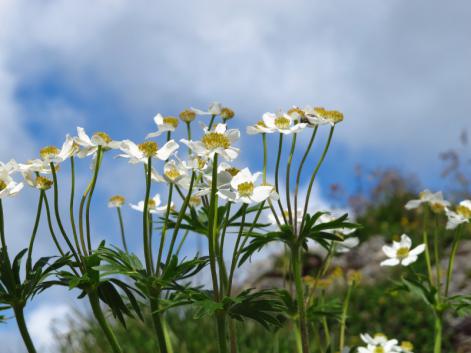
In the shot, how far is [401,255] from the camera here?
359cm

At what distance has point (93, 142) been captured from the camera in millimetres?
2551

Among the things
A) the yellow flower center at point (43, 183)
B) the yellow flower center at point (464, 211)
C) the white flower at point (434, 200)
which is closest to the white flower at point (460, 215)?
the yellow flower center at point (464, 211)

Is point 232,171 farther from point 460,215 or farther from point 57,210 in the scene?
point 460,215

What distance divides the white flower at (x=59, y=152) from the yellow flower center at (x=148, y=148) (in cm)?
28

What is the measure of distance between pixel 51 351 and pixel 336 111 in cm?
587

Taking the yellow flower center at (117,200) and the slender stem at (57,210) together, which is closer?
the slender stem at (57,210)

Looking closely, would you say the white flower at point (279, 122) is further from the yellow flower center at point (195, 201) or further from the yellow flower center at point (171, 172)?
the yellow flower center at point (195, 201)

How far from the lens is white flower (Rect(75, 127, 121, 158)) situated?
8.34ft

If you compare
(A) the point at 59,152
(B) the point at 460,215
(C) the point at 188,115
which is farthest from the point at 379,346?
(A) the point at 59,152

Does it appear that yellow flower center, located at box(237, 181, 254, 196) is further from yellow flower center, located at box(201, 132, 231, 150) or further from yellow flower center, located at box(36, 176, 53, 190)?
yellow flower center, located at box(36, 176, 53, 190)

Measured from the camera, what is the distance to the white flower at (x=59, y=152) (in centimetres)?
252

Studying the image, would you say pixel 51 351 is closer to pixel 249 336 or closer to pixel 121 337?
pixel 121 337

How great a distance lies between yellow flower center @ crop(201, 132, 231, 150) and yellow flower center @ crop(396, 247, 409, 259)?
1580 mm

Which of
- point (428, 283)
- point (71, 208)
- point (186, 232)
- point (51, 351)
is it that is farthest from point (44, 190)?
point (51, 351)
